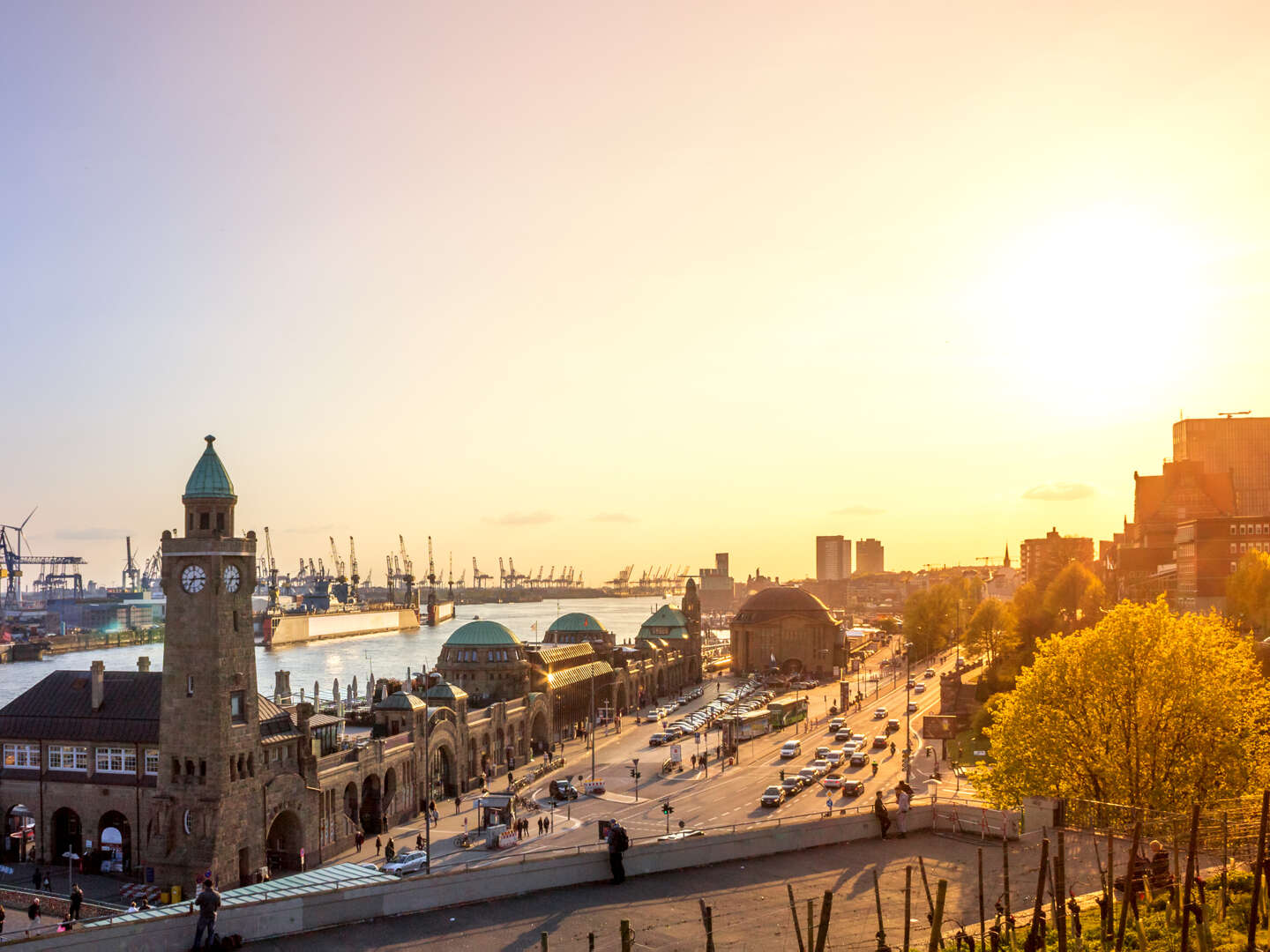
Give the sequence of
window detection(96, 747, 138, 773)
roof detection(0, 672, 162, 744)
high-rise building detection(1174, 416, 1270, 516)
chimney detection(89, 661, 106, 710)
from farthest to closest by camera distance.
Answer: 1. high-rise building detection(1174, 416, 1270, 516)
2. chimney detection(89, 661, 106, 710)
3. roof detection(0, 672, 162, 744)
4. window detection(96, 747, 138, 773)

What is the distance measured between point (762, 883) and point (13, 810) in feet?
154

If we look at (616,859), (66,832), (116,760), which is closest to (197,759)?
(116,760)

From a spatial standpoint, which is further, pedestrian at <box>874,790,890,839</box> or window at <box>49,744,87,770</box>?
window at <box>49,744,87,770</box>

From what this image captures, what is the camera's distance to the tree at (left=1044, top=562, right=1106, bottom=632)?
115250mm

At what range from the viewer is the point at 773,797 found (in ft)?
219

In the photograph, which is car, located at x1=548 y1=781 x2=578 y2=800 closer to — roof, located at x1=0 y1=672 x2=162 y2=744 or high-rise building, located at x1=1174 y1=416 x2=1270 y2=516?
A: roof, located at x1=0 y1=672 x2=162 y2=744

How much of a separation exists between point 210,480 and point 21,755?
61.6ft

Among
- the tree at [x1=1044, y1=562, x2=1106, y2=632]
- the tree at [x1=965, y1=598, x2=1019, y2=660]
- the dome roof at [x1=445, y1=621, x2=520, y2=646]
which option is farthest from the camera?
the tree at [x1=965, y1=598, x2=1019, y2=660]

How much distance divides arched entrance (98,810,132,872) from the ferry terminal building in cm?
7

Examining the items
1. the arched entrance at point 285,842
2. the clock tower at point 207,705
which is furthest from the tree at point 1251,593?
the clock tower at point 207,705

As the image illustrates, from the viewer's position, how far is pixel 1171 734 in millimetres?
37844

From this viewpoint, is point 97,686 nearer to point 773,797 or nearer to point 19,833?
point 19,833

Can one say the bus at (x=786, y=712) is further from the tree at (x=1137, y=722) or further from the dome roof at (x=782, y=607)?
the tree at (x=1137, y=722)

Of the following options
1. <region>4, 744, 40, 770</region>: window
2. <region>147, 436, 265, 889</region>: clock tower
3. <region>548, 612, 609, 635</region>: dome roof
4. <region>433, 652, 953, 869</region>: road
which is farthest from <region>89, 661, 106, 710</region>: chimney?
<region>548, 612, 609, 635</region>: dome roof
